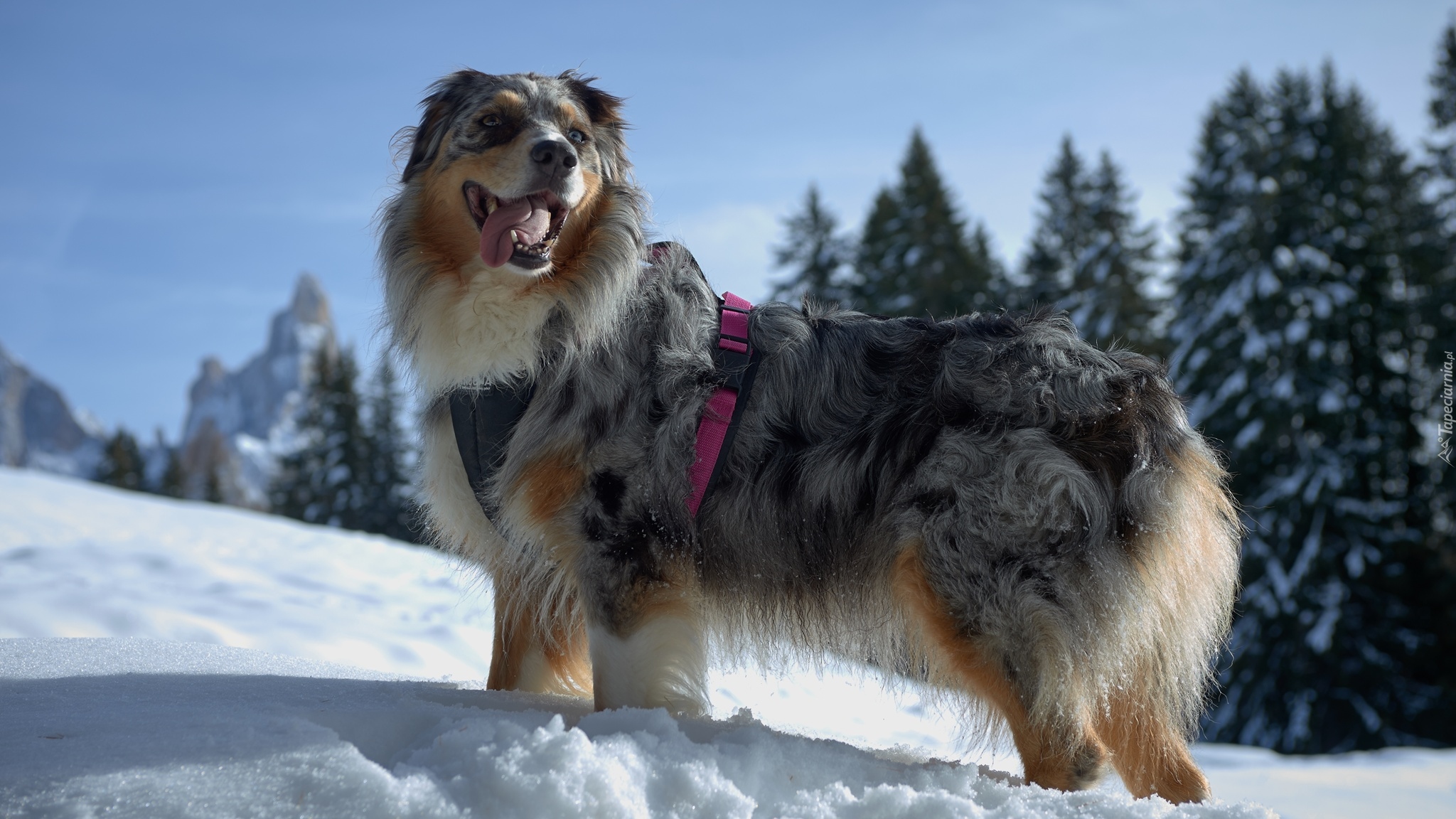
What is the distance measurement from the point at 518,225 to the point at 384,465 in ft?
111

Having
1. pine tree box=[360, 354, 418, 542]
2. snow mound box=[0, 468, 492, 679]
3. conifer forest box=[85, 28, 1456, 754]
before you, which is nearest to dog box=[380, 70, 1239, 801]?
snow mound box=[0, 468, 492, 679]

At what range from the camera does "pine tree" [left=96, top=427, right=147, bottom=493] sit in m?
44.4

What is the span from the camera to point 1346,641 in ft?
59.3

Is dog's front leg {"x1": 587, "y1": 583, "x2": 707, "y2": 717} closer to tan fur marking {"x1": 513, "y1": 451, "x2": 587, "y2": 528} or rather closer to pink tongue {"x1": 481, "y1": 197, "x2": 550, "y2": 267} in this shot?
tan fur marking {"x1": 513, "y1": 451, "x2": 587, "y2": 528}

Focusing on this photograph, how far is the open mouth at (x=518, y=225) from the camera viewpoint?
3430mm

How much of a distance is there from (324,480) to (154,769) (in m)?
35.5

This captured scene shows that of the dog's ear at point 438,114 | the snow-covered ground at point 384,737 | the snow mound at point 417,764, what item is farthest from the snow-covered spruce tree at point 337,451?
the snow mound at point 417,764

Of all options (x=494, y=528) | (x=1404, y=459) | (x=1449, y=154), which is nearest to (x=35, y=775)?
(x=494, y=528)

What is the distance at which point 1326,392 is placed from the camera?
18.7 meters

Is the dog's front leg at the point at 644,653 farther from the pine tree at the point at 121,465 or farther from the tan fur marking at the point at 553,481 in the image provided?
the pine tree at the point at 121,465

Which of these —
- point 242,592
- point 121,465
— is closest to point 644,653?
point 242,592

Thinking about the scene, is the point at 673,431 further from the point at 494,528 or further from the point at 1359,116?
the point at 1359,116

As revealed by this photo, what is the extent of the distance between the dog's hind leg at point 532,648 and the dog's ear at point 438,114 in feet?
6.03

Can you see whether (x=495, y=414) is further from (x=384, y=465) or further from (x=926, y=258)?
(x=384, y=465)
